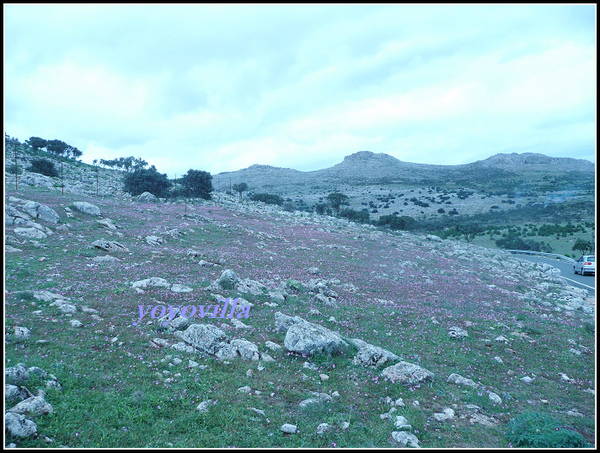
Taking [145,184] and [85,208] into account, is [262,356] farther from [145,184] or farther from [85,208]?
[145,184]

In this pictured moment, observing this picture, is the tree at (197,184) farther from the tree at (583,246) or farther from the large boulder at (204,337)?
the tree at (583,246)

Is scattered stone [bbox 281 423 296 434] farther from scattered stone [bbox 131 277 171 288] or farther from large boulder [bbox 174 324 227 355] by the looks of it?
scattered stone [bbox 131 277 171 288]

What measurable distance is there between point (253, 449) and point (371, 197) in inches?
3656

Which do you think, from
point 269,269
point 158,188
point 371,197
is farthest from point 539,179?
point 269,269

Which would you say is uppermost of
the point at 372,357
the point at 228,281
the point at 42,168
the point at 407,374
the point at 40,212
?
the point at 42,168

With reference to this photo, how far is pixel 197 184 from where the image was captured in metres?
50.5

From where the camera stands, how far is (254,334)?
28.1ft

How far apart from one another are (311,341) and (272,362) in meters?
1.01

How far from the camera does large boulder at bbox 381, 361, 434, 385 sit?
6.87m

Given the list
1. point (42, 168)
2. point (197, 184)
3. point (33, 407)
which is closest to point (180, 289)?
point (33, 407)

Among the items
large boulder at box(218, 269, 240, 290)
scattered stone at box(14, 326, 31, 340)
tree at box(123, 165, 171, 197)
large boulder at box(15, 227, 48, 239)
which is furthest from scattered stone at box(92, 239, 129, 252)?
tree at box(123, 165, 171, 197)

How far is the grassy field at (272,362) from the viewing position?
5109mm

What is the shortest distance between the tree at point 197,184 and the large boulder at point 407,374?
46259mm

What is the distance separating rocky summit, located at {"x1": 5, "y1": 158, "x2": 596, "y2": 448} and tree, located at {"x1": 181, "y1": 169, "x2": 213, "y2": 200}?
1337 inches
